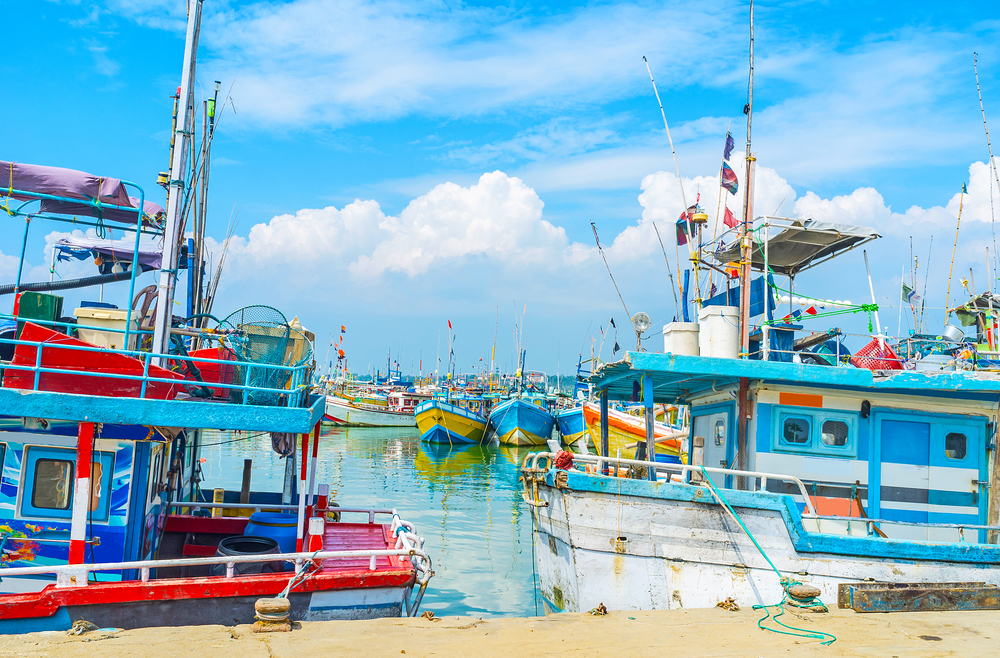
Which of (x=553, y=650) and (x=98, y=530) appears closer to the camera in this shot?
(x=553, y=650)

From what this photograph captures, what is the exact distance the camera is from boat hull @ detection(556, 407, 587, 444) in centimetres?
4512

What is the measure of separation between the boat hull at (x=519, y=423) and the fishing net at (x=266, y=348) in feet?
119

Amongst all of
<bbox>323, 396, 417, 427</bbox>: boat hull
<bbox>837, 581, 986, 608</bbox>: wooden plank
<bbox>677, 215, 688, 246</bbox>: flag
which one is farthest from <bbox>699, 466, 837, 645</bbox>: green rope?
<bbox>323, 396, 417, 427</bbox>: boat hull

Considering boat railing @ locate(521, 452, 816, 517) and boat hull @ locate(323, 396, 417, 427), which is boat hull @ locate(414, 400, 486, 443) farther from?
boat railing @ locate(521, 452, 816, 517)

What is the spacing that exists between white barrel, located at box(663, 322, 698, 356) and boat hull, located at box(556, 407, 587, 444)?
34945 millimetres

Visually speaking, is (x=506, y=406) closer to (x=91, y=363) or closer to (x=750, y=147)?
(x=750, y=147)

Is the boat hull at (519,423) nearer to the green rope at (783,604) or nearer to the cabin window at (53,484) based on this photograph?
the green rope at (783,604)

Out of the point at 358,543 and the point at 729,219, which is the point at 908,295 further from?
the point at 358,543

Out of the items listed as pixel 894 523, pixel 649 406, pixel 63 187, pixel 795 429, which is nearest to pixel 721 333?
pixel 649 406

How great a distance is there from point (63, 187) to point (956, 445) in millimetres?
12371

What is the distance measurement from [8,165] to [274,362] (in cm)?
373

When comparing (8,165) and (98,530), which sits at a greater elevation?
(8,165)

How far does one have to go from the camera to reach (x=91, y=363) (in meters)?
7.78

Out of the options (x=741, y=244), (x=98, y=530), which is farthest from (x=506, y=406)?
(x=98, y=530)
